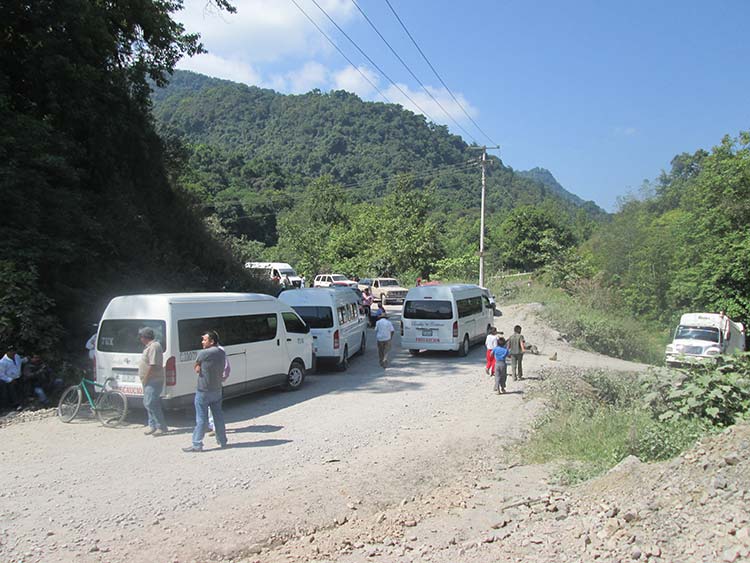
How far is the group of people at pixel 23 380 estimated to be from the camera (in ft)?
36.8

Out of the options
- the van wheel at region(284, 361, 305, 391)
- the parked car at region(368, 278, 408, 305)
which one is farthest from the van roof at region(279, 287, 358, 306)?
the parked car at region(368, 278, 408, 305)

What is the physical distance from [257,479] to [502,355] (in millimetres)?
7103

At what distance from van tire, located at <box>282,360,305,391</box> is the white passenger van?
2.13 feet

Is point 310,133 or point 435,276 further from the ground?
point 310,133

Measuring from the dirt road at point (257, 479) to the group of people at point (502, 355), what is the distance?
0.58m

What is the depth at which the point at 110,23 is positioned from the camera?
2003 cm

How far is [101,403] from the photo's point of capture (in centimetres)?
1021

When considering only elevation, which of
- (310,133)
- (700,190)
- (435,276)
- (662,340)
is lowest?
(662,340)

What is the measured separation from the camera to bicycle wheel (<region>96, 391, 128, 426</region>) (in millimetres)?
10039

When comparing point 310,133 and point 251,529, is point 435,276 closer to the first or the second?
point 251,529

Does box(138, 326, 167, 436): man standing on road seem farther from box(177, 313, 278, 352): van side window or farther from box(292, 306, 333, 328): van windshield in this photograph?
box(292, 306, 333, 328): van windshield

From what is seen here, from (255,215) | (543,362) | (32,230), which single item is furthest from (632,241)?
(255,215)

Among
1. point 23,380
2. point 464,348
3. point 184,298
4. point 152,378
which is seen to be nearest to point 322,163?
point 464,348

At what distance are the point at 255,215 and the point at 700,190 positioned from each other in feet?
205
